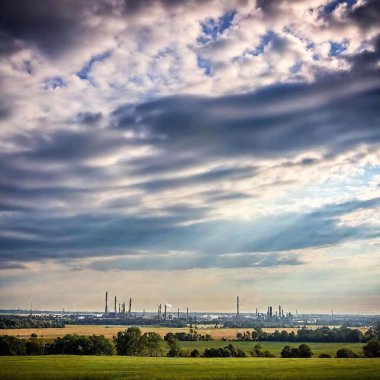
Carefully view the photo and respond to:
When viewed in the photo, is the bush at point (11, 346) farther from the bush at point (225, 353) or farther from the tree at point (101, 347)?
the bush at point (225, 353)

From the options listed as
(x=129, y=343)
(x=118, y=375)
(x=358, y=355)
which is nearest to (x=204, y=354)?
(x=129, y=343)

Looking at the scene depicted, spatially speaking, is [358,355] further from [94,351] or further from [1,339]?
A: [1,339]

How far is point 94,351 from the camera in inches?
5984

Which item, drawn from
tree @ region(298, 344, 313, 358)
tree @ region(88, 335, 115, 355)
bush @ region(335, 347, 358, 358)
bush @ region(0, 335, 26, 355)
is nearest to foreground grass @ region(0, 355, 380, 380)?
bush @ region(335, 347, 358, 358)

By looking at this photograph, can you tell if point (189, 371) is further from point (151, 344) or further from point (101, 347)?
point (151, 344)

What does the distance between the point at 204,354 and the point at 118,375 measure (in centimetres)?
7175

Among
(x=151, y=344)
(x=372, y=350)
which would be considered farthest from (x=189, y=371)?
(x=151, y=344)

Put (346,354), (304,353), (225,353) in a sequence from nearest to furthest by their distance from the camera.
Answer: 1. (346,354)
2. (304,353)
3. (225,353)

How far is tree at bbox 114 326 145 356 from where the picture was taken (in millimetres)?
165000

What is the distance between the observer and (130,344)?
16638cm

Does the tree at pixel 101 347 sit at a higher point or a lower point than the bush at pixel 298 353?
higher

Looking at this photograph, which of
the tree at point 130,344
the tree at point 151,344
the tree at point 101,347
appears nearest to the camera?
the tree at point 101,347

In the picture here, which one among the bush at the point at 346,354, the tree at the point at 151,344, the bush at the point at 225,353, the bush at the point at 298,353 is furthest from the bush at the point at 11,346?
the bush at the point at 346,354

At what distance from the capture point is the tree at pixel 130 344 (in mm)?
165000
